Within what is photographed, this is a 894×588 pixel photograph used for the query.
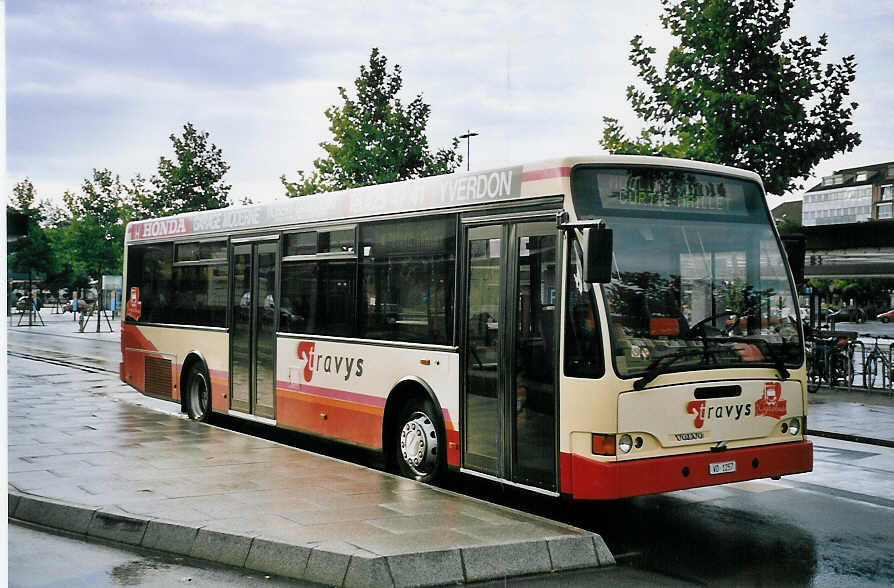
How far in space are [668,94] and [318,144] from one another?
45.2ft

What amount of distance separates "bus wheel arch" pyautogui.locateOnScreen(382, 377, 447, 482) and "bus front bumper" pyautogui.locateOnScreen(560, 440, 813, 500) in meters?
1.84

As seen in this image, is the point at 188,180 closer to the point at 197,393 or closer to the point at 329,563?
the point at 197,393

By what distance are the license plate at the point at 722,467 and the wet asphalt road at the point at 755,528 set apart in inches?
19.8

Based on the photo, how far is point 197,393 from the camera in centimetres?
1405

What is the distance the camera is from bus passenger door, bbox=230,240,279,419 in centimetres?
1212

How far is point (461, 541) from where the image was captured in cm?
653

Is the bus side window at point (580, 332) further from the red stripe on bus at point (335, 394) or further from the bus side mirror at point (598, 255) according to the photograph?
the red stripe on bus at point (335, 394)

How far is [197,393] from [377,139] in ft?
57.1

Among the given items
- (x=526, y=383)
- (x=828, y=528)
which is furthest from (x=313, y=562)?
(x=828, y=528)

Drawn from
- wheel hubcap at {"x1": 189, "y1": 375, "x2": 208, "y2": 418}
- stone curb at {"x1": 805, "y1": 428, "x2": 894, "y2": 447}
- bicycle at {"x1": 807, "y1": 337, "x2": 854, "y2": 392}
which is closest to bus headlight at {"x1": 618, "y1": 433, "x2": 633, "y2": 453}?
stone curb at {"x1": 805, "y1": 428, "x2": 894, "y2": 447}

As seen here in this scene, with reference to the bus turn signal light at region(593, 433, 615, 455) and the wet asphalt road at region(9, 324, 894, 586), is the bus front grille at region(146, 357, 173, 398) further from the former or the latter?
the bus turn signal light at region(593, 433, 615, 455)

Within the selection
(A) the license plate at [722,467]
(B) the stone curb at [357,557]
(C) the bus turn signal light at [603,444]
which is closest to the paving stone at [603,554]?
(B) the stone curb at [357,557]

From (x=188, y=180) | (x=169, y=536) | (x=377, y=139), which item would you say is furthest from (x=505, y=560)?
(x=188, y=180)

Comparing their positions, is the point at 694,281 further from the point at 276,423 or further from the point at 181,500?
the point at 276,423
